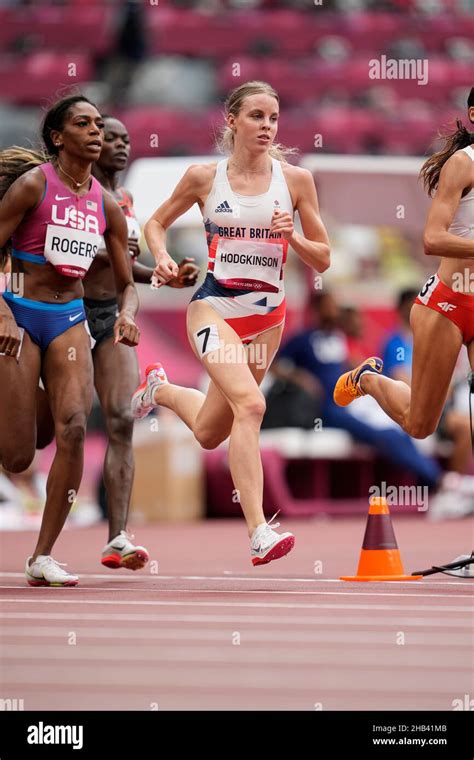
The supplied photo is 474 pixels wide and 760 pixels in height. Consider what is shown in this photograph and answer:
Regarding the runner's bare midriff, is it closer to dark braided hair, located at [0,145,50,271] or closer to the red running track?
the red running track

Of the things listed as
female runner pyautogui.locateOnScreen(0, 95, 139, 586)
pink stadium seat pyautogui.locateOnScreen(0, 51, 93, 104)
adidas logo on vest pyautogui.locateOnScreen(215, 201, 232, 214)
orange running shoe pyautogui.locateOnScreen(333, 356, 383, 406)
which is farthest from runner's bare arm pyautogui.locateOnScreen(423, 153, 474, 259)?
pink stadium seat pyautogui.locateOnScreen(0, 51, 93, 104)

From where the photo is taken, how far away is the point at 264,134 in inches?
326

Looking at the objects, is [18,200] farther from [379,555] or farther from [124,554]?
[379,555]

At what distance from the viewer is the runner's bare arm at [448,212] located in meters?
7.74

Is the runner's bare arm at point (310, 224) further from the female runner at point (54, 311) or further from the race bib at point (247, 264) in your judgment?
the female runner at point (54, 311)

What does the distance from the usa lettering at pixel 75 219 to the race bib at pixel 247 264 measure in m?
0.74

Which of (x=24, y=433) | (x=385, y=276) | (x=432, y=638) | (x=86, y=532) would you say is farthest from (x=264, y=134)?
(x=385, y=276)

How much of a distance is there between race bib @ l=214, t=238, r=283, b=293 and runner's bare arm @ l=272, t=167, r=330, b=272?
0.18 meters

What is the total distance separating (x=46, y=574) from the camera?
8320mm

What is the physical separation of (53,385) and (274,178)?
168 cm

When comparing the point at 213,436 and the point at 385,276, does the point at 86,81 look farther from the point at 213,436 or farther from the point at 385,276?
the point at 213,436
